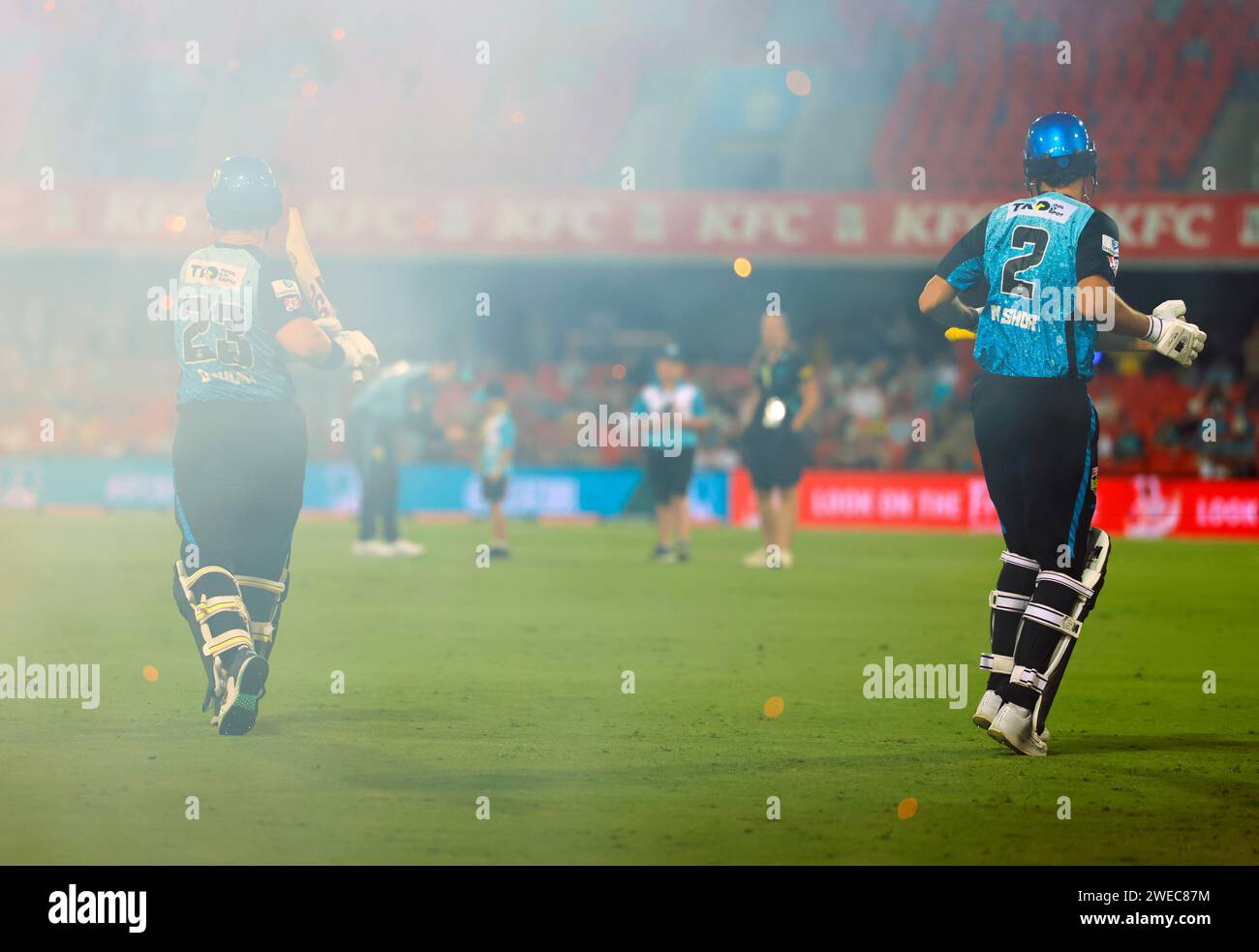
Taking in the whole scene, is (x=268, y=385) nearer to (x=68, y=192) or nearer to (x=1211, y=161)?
(x=68, y=192)

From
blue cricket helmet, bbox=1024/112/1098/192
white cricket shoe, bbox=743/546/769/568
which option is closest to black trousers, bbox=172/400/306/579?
blue cricket helmet, bbox=1024/112/1098/192

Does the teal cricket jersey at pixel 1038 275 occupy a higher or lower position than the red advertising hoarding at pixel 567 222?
lower

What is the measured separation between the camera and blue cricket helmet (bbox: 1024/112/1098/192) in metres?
7.08

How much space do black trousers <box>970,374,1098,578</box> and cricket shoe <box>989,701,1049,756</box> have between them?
1.93 ft

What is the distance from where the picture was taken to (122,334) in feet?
105

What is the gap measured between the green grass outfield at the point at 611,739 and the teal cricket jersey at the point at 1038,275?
1616mm

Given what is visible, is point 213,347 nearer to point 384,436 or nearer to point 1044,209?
point 1044,209

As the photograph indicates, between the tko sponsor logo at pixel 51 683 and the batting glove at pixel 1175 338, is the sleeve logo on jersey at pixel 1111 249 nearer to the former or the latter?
the batting glove at pixel 1175 338

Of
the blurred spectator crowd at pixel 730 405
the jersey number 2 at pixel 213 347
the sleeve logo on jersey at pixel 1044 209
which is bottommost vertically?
the jersey number 2 at pixel 213 347

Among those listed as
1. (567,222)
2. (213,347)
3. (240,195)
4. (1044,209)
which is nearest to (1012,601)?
(1044,209)

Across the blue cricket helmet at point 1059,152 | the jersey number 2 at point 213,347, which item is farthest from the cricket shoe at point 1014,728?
the jersey number 2 at point 213,347

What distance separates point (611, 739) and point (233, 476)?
6.29 feet

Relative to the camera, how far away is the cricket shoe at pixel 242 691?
7012mm
